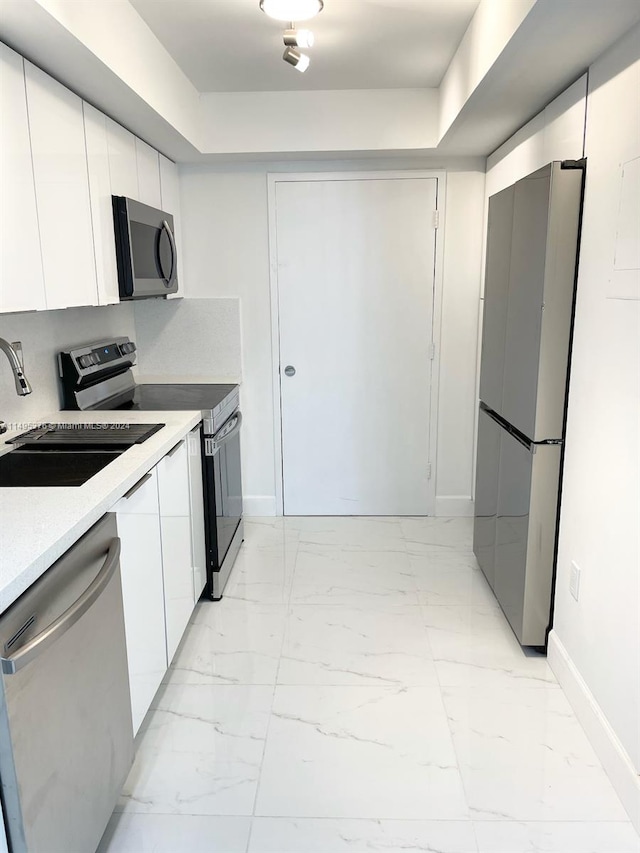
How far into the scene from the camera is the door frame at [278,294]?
3.58m

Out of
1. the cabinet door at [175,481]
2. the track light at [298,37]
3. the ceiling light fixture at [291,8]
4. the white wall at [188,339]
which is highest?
the ceiling light fixture at [291,8]

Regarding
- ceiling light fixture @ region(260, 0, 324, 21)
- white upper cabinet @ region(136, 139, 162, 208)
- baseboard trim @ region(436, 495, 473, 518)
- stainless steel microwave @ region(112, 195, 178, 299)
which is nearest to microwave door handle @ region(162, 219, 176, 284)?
stainless steel microwave @ region(112, 195, 178, 299)

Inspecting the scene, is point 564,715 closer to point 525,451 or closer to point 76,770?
point 525,451

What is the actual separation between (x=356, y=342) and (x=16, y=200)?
2.31m

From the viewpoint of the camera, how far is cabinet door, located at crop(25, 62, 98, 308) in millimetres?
1846

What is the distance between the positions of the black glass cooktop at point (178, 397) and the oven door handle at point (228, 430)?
135 millimetres

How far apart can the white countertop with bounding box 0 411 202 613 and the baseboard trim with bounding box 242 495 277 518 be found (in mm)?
1808

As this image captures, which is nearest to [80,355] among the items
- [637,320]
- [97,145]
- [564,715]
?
[97,145]

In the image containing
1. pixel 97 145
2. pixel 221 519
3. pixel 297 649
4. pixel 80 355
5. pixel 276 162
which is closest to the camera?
pixel 97 145

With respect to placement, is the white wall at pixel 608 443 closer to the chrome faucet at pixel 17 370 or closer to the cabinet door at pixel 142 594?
the cabinet door at pixel 142 594

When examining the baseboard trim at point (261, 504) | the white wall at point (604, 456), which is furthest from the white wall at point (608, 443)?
the baseboard trim at point (261, 504)

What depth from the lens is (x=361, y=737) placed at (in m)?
2.04

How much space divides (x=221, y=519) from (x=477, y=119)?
2121 millimetres

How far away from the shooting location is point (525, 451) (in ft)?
7.68
